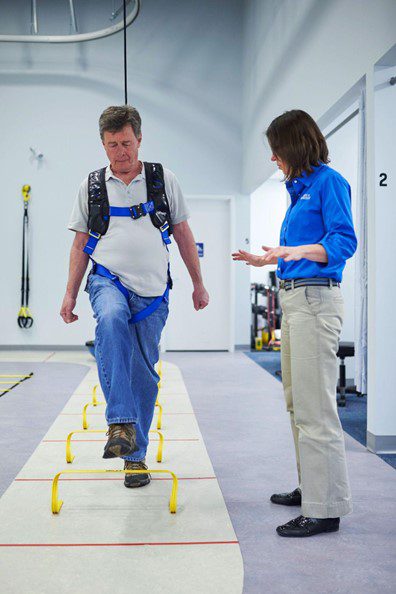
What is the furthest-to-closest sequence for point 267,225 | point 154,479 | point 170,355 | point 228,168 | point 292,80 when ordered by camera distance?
1. point 267,225
2. point 228,168
3. point 170,355
4. point 292,80
5. point 154,479

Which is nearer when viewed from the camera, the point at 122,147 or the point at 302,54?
the point at 122,147

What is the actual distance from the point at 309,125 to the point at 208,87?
7285 mm

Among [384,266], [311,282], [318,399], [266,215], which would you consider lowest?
[318,399]

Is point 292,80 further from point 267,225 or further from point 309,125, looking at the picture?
point 267,225

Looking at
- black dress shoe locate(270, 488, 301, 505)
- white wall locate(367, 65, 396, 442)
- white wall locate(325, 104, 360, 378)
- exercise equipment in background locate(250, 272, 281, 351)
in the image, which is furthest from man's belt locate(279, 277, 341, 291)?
exercise equipment in background locate(250, 272, 281, 351)

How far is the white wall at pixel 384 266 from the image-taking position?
3.59 metres

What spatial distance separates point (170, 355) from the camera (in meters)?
8.54

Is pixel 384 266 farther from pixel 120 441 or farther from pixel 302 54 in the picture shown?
pixel 302 54

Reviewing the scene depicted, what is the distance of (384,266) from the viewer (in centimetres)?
362

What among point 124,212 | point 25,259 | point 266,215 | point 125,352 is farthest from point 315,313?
point 266,215

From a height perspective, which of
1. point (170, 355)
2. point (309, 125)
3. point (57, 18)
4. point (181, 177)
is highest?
point (57, 18)

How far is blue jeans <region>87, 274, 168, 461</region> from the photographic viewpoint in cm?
237

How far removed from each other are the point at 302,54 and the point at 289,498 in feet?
13.2

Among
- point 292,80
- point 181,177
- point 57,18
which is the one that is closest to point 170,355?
point 181,177
